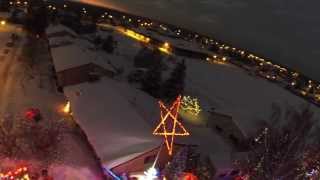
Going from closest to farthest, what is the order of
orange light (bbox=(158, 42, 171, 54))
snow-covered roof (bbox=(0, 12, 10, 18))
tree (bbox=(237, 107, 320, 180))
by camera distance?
tree (bbox=(237, 107, 320, 180)) < orange light (bbox=(158, 42, 171, 54)) < snow-covered roof (bbox=(0, 12, 10, 18))

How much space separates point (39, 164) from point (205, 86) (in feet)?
98.3

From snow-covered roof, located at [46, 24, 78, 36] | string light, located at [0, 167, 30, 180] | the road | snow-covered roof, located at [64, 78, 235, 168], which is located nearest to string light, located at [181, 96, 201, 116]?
snow-covered roof, located at [64, 78, 235, 168]

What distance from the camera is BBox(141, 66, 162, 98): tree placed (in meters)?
53.2

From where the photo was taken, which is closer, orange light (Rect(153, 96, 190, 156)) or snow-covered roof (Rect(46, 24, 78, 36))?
orange light (Rect(153, 96, 190, 156))

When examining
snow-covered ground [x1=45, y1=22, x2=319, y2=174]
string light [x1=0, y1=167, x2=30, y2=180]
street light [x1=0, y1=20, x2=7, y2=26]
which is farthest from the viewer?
street light [x1=0, y1=20, x2=7, y2=26]

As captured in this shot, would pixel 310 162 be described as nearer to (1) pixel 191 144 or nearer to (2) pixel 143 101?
(1) pixel 191 144

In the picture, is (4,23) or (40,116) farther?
(4,23)

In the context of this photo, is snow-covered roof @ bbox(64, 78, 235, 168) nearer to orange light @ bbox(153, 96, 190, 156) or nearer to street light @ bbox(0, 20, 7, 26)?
orange light @ bbox(153, 96, 190, 156)

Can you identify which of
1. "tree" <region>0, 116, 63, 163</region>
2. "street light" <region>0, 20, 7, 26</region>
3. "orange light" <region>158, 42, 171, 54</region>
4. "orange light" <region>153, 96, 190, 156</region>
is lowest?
"tree" <region>0, 116, 63, 163</region>

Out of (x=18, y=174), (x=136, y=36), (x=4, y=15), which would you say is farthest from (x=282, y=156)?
(x=4, y=15)

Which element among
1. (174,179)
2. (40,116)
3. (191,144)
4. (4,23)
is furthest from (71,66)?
(4,23)

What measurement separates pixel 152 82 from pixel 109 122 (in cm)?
1673

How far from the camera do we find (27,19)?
240ft

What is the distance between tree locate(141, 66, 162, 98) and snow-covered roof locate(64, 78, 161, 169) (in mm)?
7208
